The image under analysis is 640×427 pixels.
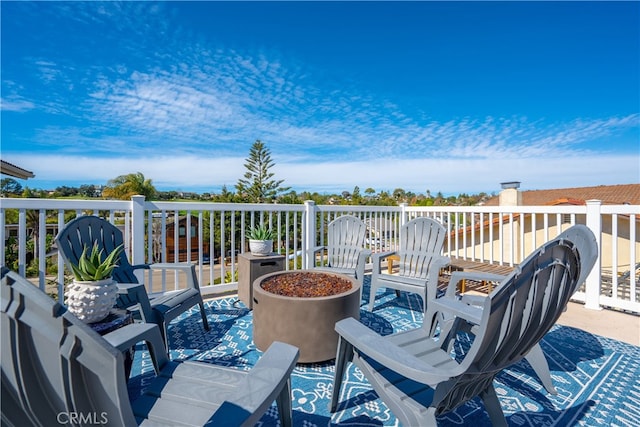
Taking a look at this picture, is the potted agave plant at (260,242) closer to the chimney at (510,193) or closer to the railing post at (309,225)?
the railing post at (309,225)

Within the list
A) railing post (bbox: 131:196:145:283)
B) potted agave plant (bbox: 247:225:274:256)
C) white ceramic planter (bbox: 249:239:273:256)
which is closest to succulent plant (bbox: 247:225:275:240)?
potted agave plant (bbox: 247:225:274:256)

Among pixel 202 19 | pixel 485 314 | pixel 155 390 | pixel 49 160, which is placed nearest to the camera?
pixel 485 314

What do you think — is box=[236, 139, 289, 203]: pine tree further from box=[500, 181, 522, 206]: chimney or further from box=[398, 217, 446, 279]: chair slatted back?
box=[398, 217, 446, 279]: chair slatted back

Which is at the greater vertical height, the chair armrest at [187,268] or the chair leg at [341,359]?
the chair armrest at [187,268]

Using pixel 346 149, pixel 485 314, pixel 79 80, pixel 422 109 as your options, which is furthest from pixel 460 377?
pixel 79 80

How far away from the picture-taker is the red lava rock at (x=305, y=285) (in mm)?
2523

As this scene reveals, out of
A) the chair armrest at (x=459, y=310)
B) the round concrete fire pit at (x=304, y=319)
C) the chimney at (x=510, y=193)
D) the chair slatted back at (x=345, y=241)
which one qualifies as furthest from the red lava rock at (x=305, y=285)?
the chimney at (x=510, y=193)

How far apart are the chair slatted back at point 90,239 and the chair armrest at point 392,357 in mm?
1990

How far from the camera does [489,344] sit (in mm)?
1175

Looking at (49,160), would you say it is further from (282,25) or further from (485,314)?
(485,314)

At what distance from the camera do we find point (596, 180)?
17.1 meters

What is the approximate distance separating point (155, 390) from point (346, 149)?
71.0ft

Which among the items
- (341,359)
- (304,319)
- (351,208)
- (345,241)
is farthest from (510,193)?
(341,359)

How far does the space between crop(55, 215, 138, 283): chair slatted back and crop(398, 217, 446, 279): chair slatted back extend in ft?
10.3
